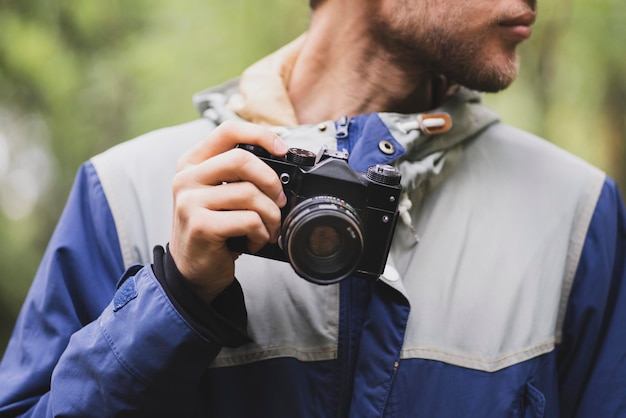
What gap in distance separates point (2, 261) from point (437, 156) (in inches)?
159

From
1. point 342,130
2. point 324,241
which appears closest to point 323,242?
point 324,241

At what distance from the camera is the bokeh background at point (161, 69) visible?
422 cm

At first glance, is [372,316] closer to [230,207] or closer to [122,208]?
[230,207]

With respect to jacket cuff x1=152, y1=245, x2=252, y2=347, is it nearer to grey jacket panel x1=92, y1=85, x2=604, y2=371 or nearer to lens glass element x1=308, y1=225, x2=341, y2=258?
grey jacket panel x1=92, y1=85, x2=604, y2=371

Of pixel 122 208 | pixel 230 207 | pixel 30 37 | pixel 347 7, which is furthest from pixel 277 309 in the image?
pixel 30 37

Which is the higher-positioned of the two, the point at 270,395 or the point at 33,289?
the point at 33,289

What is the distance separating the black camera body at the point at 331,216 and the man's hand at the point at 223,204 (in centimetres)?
3

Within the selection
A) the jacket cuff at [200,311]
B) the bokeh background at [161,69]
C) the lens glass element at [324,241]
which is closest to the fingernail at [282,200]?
the lens glass element at [324,241]

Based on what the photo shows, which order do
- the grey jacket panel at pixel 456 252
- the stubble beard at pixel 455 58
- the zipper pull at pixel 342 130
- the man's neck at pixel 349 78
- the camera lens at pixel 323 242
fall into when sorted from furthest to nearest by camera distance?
the man's neck at pixel 349 78, the stubble beard at pixel 455 58, the zipper pull at pixel 342 130, the grey jacket panel at pixel 456 252, the camera lens at pixel 323 242

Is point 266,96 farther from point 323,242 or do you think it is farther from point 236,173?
point 323,242

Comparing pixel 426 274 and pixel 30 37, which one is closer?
pixel 426 274

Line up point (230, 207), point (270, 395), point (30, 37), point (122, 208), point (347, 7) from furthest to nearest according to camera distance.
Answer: point (30, 37), point (347, 7), point (122, 208), point (270, 395), point (230, 207)

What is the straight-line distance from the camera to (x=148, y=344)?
1366mm

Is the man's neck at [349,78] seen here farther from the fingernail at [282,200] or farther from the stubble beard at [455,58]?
the fingernail at [282,200]
